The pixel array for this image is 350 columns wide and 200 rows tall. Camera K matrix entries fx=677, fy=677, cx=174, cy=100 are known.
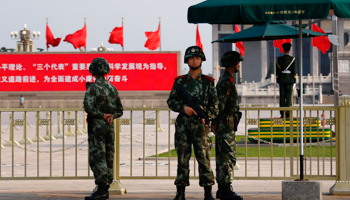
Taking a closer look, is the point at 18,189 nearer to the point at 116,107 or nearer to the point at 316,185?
the point at 116,107

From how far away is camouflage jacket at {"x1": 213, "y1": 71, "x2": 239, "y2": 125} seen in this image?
320 inches

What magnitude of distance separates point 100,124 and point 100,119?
61mm

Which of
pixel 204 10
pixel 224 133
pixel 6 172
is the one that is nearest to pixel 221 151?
pixel 224 133

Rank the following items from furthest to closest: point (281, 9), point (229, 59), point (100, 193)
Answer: point (100, 193), point (229, 59), point (281, 9)

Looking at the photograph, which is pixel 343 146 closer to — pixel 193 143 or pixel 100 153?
pixel 193 143

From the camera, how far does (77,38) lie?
5206 centimetres

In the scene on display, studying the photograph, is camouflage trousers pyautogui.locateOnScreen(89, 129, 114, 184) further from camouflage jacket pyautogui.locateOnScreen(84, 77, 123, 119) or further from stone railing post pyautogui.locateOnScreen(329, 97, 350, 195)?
stone railing post pyautogui.locateOnScreen(329, 97, 350, 195)

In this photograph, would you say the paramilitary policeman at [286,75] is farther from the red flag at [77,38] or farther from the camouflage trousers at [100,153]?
the red flag at [77,38]

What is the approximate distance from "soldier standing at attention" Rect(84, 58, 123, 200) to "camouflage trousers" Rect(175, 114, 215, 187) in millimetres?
970

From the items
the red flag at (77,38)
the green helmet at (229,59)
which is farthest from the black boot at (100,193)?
the red flag at (77,38)

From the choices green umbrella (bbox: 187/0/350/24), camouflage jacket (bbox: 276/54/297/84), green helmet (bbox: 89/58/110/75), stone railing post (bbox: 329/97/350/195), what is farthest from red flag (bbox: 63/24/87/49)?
green umbrella (bbox: 187/0/350/24)

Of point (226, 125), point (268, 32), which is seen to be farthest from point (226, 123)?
point (268, 32)

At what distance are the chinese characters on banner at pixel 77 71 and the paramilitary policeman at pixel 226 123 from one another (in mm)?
38434

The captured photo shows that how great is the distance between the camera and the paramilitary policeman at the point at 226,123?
8.13 meters
